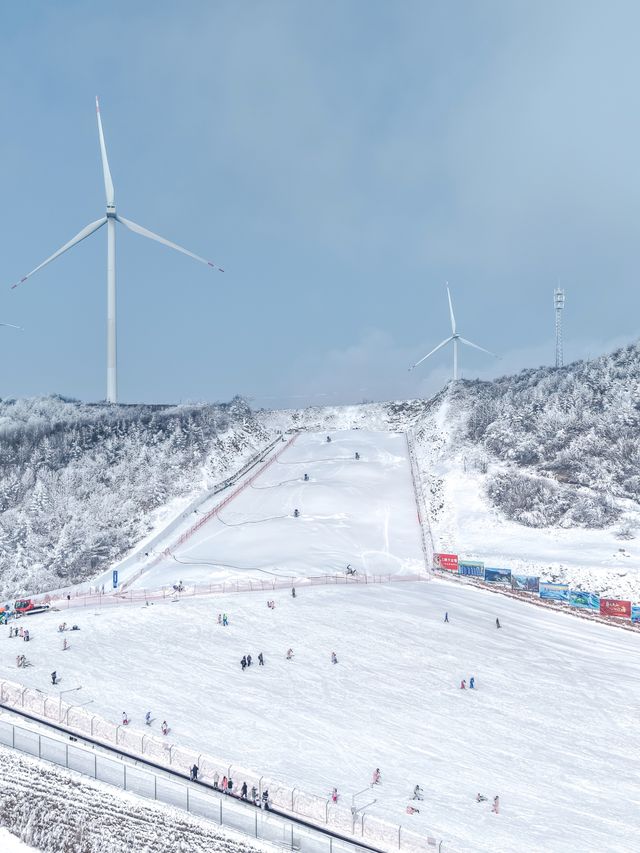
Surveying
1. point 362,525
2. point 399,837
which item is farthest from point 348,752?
point 362,525

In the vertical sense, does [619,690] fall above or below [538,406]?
below

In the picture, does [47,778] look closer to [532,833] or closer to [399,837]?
[399,837]

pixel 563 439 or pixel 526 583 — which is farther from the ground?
pixel 563 439

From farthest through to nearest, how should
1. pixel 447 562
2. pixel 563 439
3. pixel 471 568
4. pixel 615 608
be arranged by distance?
pixel 563 439, pixel 447 562, pixel 471 568, pixel 615 608

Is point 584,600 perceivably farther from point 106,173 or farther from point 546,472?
point 106,173

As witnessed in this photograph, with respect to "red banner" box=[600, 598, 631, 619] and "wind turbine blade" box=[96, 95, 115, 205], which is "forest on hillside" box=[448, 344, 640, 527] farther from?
"wind turbine blade" box=[96, 95, 115, 205]

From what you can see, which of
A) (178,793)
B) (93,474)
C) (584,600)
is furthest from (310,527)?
(178,793)
